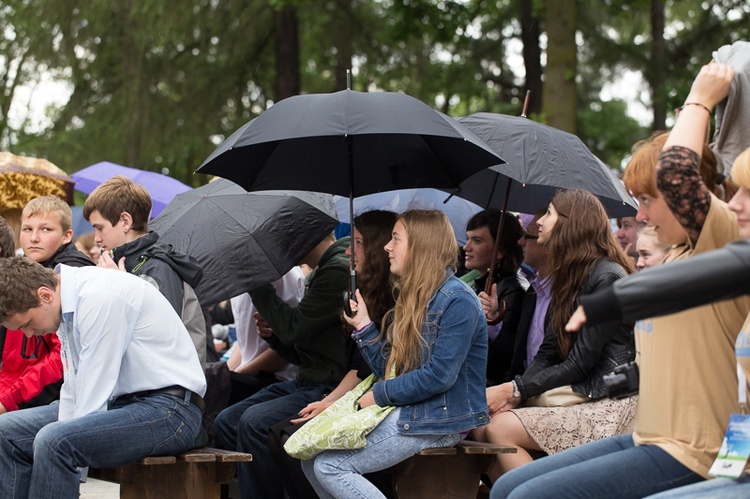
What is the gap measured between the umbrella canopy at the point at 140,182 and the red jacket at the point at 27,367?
12.6 feet

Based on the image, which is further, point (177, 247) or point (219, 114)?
point (219, 114)

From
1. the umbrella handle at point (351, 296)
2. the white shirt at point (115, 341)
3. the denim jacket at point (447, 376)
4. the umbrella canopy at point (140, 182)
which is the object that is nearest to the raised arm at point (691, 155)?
the denim jacket at point (447, 376)

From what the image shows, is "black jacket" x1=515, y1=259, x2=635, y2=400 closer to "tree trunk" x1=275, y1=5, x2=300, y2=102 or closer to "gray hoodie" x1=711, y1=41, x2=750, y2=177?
"gray hoodie" x1=711, y1=41, x2=750, y2=177

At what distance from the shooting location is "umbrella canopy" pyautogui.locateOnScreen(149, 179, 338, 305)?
6160mm

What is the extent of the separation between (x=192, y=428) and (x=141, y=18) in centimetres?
1027

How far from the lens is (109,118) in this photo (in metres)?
15.3

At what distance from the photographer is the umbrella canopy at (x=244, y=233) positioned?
20.2 feet

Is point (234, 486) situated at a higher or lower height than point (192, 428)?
lower

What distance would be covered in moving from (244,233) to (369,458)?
1912 mm

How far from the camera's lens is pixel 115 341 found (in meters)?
4.98

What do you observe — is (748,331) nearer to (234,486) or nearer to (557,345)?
(557,345)

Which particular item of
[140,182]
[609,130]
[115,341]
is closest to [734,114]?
[115,341]

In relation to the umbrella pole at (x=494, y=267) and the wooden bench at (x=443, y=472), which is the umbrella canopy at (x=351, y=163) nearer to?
the umbrella pole at (x=494, y=267)

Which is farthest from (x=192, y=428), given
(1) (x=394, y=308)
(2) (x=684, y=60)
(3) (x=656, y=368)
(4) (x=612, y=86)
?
(4) (x=612, y=86)
